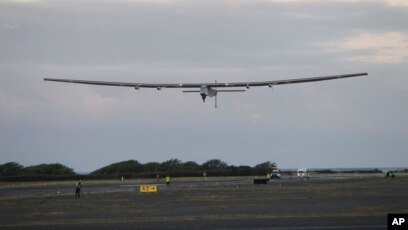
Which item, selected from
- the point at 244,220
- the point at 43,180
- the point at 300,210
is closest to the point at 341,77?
the point at 300,210

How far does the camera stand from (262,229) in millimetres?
29922

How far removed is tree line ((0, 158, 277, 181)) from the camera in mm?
137875

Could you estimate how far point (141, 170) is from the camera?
6063 inches

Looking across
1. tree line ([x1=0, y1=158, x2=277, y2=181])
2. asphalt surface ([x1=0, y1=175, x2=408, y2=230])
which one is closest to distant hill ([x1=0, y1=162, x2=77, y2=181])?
tree line ([x1=0, y1=158, x2=277, y2=181])

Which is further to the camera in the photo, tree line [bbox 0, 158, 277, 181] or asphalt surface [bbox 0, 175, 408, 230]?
tree line [bbox 0, 158, 277, 181]

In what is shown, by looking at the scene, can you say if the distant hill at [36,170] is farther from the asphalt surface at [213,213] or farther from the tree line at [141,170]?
the asphalt surface at [213,213]

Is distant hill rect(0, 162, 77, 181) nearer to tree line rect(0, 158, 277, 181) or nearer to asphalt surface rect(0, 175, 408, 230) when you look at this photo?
tree line rect(0, 158, 277, 181)

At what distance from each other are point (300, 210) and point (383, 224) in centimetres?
965

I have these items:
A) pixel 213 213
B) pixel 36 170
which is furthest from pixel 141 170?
pixel 213 213

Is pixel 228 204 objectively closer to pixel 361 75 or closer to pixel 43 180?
pixel 361 75

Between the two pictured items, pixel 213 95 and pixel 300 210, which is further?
pixel 213 95

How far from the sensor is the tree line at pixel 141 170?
452 feet

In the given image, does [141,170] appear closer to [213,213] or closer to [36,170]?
[36,170]

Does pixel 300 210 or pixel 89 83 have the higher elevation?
pixel 89 83
